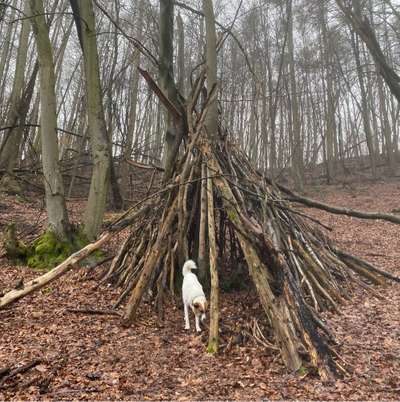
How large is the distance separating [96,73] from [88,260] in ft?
9.60

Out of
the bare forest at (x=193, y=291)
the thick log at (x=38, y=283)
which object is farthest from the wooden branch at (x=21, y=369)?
the thick log at (x=38, y=283)

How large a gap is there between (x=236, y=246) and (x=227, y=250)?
2.04 ft

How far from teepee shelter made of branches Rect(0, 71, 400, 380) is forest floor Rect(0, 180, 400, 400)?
20 centimetres

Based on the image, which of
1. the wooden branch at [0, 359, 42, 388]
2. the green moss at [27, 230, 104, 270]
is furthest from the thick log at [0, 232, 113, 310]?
the green moss at [27, 230, 104, 270]

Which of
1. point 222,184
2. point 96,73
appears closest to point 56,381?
point 222,184

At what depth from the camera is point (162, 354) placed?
133 inches

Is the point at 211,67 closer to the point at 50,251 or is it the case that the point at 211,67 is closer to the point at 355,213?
the point at 355,213

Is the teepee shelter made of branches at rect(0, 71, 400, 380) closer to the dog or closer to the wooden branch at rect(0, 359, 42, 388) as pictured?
the dog

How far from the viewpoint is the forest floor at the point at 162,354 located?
2.80 m

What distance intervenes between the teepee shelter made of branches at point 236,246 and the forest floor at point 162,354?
0.22 meters

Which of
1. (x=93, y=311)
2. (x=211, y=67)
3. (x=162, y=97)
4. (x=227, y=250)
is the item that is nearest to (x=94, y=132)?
(x=162, y=97)

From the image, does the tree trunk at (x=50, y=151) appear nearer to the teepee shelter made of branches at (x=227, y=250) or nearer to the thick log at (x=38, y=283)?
the teepee shelter made of branches at (x=227, y=250)

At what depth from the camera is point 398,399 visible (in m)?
2.69

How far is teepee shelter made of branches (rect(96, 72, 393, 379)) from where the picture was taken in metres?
3.59
